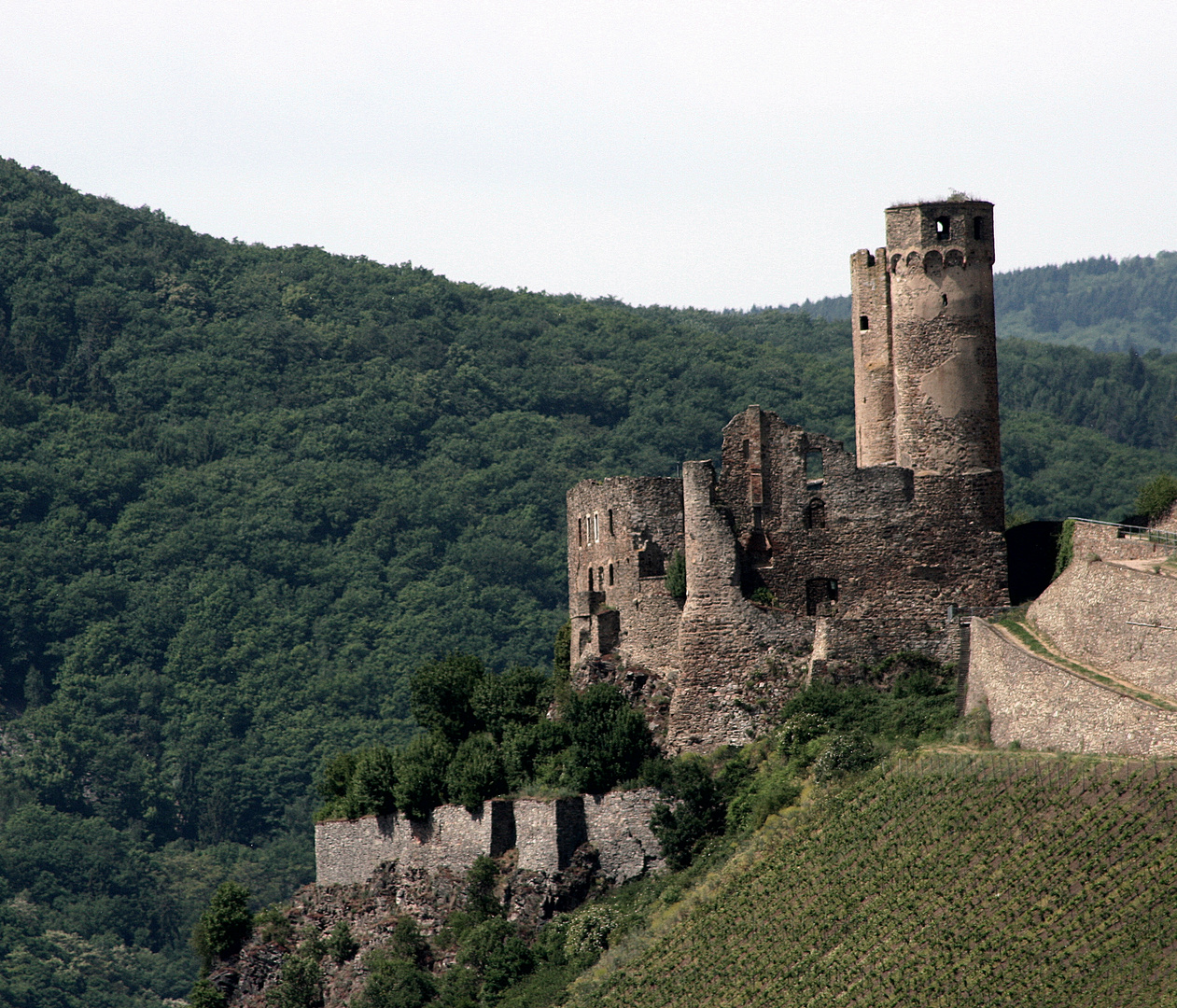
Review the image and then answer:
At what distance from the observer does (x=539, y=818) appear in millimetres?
66750

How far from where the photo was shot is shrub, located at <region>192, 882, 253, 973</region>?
242 feet

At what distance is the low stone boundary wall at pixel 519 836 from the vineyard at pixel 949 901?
13.4ft

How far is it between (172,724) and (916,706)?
96.7 m

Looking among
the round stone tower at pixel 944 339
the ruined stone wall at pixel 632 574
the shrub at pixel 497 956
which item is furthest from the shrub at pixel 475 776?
the round stone tower at pixel 944 339

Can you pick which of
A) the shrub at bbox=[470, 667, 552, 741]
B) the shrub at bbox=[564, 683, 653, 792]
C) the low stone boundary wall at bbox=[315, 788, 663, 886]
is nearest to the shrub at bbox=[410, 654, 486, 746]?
the shrub at bbox=[470, 667, 552, 741]

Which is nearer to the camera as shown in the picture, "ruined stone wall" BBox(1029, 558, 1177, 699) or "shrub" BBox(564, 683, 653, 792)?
"ruined stone wall" BBox(1029, 558, 1177, 699)

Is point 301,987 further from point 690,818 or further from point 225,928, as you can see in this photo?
point 690,818

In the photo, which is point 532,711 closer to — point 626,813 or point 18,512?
point 626,813

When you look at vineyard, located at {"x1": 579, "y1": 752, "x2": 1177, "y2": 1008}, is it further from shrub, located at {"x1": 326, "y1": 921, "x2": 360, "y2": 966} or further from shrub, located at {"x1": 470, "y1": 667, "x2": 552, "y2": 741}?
shrub, located at {"x1": 470, "y1": 667, "x2": 552, "y2": 741}

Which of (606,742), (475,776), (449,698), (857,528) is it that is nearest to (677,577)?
(606,742)

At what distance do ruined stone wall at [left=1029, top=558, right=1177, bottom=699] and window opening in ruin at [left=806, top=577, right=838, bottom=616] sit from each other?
17.0 ft

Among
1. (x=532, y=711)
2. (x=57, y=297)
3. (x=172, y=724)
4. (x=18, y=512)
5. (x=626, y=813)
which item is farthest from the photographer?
(x=57, y=297)

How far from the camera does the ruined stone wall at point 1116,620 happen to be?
57.8 m

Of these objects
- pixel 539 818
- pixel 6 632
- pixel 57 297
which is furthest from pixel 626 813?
pixel 57 297
